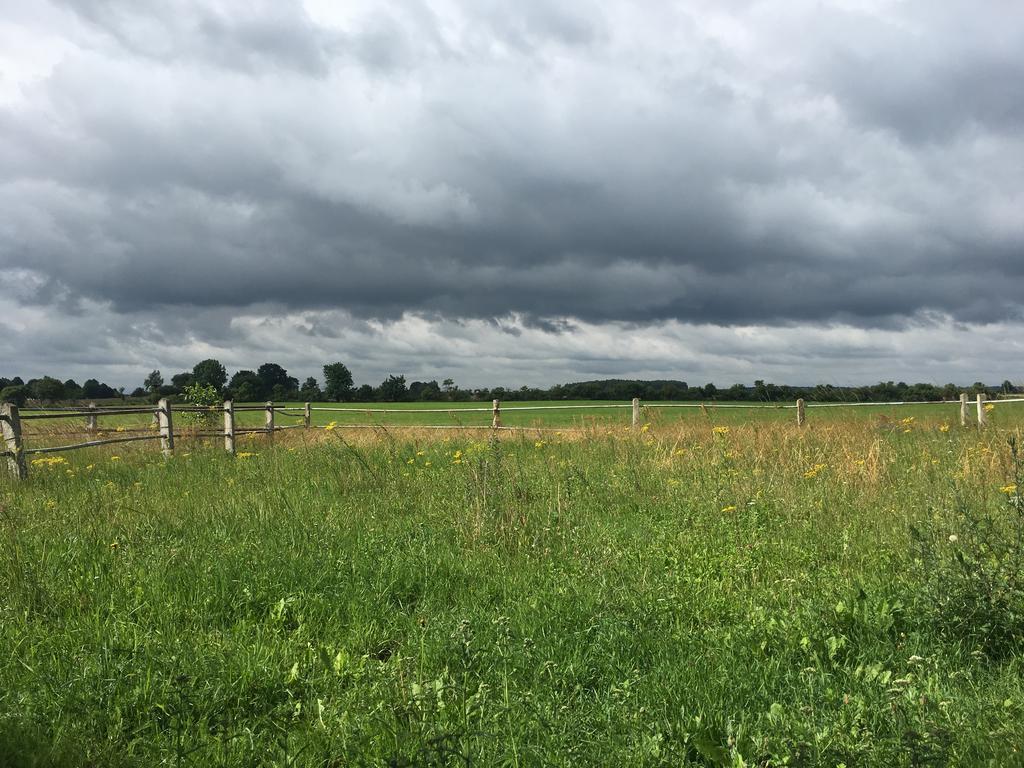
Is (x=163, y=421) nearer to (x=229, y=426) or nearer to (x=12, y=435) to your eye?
(x=229, y=426)

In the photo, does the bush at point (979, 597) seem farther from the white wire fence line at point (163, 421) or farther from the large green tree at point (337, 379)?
the large green tree at point (337, 379)

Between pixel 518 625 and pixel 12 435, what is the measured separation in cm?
1003

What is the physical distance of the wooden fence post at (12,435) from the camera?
397 inches

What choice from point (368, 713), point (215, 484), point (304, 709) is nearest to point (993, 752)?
point (368, 713)

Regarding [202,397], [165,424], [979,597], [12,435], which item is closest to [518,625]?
[979,597]

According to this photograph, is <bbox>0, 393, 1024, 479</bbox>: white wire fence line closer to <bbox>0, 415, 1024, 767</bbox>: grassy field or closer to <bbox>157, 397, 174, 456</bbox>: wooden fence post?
<bbox>157, 397, 174, 456</bbox>: wooden fence post

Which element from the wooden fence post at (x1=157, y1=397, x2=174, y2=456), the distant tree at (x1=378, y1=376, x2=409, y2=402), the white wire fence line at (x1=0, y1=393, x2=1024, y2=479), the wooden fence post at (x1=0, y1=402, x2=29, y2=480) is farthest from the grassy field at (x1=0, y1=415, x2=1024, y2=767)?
the distant tree at (x1=378, y1=376, x2=409, y2=402)

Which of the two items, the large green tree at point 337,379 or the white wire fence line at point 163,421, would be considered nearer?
the white wire fence line at point 163,421

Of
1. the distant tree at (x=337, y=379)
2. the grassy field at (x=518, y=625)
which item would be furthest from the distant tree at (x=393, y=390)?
the grassy field at (x=518, y=625)

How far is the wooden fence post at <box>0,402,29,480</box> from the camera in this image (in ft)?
33.1

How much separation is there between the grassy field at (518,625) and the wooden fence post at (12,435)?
316 centimetres

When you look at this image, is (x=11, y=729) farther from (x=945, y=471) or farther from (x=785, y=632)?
(x=945, y=471)

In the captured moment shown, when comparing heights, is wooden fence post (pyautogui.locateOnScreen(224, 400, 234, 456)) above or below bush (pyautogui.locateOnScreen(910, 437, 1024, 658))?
above

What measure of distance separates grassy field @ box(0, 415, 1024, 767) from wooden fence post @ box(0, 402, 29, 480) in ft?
10.4
